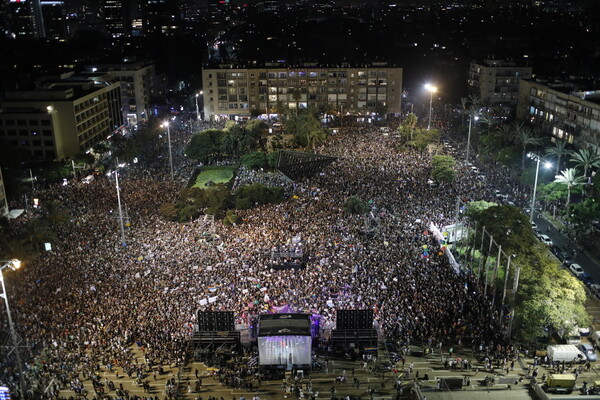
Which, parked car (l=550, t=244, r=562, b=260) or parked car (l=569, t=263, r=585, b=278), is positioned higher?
parked car (l=569, t=263, r=585, b=278)

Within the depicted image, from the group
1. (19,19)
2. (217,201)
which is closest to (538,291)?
(217,201)

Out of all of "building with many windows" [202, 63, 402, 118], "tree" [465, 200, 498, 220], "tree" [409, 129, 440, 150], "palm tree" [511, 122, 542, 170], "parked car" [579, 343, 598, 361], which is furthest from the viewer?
"building with many windows" [202, 63, 402, 118]

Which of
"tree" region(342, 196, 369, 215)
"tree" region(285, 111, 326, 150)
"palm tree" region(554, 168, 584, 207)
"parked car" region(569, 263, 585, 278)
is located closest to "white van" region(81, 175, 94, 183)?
"tree" region(285, 111, 326, 150)

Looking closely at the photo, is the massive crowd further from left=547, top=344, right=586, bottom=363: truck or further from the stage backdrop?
the stage backdrop

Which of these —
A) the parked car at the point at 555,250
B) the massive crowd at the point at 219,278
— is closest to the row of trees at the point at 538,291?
the massive crowd at the point at 219,278

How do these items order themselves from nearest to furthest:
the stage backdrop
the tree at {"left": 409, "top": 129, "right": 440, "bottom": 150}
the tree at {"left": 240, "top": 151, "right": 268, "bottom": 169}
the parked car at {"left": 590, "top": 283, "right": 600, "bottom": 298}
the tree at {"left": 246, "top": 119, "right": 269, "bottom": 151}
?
1. the stage backdrop
2. the parked car at {"left": 590, "top": 283, "right": 600, "bottom": 298}
3. the tree at {"left": 240, "top": 151, "right": 268, "bottom": 169}
4. the tree at {"left": 409, "top": 129, "right": 440, "bottom": 150}
5. the tree at {"left": 246, "top": 119, "right": 269, "bottom": 151}

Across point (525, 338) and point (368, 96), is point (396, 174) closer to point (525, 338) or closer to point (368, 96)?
point (525, 338)
